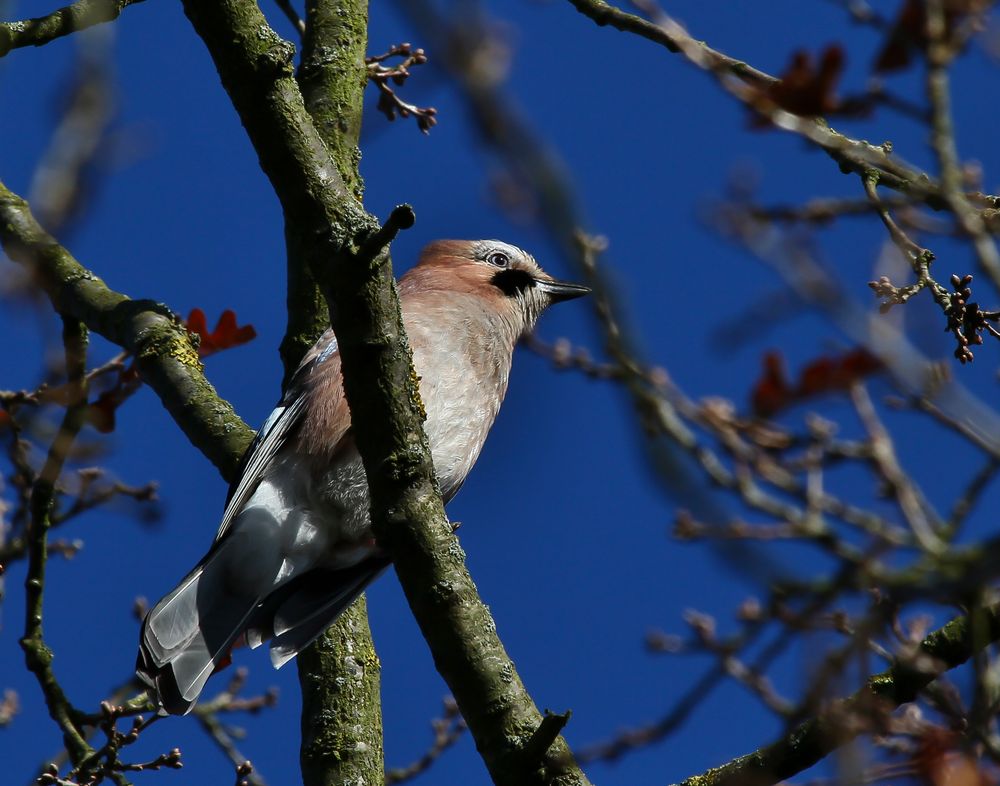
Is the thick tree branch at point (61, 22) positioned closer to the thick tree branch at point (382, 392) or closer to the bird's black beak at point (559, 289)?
the thick tree branch at point (382, 392)

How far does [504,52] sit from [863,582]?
2.85 ft

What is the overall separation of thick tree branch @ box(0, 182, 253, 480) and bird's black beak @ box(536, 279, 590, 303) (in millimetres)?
2125

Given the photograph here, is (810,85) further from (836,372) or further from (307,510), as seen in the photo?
(307,510)

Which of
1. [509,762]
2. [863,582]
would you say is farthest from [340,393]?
[863,582]

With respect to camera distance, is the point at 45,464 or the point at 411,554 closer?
the point at 411,554

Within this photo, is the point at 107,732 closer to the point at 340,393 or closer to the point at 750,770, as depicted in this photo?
the point at 340,393

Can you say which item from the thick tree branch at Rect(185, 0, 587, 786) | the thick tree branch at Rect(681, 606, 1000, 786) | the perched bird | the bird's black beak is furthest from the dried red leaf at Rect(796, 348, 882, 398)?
the bird's black beak

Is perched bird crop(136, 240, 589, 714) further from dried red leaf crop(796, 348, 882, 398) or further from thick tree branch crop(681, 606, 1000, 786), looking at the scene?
dried red leaf crop(796, 348, 882, 398)

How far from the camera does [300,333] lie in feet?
16.6

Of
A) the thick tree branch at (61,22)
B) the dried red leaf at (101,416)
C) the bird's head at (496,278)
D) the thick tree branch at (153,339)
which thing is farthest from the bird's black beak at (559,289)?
the dried red leaf at (101,416)

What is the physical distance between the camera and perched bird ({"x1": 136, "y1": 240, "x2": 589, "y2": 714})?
14.5 ft

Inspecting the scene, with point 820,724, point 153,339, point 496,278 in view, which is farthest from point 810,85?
point 496,278

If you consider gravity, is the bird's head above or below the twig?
below

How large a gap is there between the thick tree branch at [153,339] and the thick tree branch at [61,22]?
78cm
